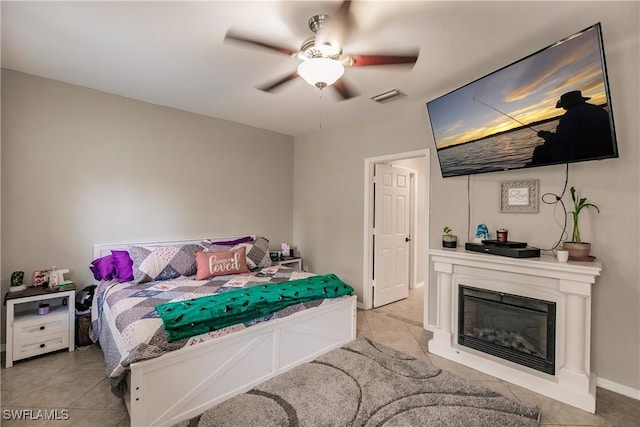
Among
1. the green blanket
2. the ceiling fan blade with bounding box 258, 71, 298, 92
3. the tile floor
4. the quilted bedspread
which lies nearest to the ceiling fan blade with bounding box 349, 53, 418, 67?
the ceiling fan blade with bounding box 258, 71, 298, 92

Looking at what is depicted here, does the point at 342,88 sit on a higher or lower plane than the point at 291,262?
higher

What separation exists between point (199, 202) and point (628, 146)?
4.32m

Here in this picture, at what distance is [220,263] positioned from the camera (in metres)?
3.22

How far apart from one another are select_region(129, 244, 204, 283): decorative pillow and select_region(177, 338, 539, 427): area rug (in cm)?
150

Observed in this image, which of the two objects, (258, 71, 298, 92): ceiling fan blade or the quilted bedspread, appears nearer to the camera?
the quilted bedspread

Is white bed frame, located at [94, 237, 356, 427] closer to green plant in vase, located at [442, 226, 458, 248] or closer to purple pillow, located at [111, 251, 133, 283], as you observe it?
green plant in vase, located at [442, 226, 458, 248]

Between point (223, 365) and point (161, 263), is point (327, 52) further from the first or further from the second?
point (161, 263)

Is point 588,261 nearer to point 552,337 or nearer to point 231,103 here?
point 552,337

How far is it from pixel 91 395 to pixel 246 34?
9.42 feet

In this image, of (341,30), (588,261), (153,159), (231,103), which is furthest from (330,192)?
(588,261)

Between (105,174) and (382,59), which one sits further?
(105,174)

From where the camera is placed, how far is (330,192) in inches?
180

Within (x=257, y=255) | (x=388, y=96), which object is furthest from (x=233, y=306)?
(x=388, y=96)

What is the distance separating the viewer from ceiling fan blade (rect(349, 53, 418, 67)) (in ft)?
6.63
